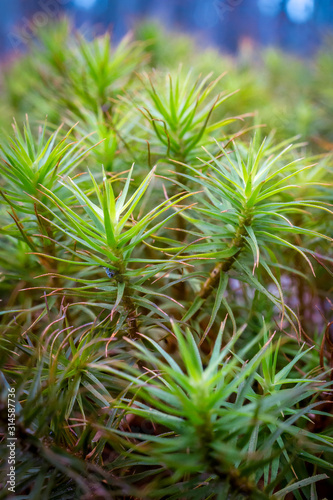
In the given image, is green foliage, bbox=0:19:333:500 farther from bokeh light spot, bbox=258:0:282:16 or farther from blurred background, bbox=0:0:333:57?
blurred background, bbox=0:0:333:57

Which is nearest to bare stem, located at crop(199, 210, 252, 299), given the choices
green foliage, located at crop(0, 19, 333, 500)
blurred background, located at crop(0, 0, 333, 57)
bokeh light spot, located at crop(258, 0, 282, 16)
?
green foliage, located at crop(0, 19, 333, 500)

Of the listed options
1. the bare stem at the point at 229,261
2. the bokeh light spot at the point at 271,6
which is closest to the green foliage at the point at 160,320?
the bare stem at the point at 229,261

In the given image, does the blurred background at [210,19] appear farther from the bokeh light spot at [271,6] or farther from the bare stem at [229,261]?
the bare stem at [229,261]

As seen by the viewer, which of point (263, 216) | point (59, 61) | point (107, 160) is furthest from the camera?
point (59, 61)

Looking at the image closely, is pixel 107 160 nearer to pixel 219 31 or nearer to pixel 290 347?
pixel 290 347

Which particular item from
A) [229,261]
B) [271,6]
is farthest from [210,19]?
[229,261]

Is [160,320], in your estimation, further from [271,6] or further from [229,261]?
[271,6]

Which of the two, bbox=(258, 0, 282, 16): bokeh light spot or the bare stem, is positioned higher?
bbox=(258, 0, 282, 16): bokeh light spot

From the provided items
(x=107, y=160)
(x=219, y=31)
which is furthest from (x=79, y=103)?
(x=219, y=31)
